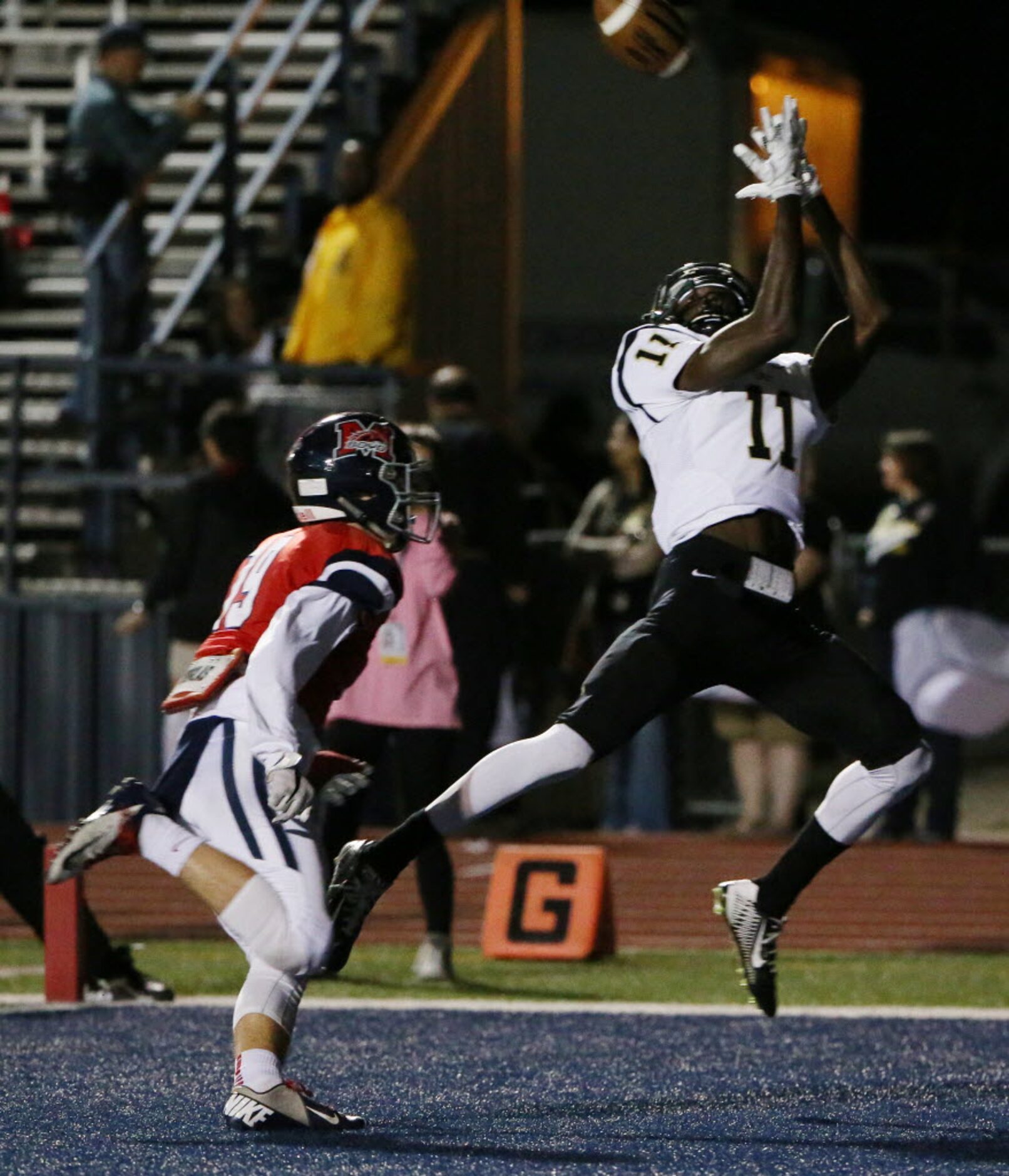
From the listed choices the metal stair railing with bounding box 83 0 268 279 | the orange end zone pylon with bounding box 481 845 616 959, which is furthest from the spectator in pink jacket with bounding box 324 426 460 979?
the metal stair railing with bounding box 83 0 268 279

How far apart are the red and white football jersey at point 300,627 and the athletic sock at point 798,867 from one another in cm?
129

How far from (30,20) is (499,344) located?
14.5 ft

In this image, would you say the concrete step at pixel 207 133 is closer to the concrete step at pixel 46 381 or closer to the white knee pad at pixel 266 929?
the concrete step at pixel 46 381

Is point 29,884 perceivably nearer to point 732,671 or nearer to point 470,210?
point 732,671

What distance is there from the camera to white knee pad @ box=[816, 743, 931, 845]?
6.54m

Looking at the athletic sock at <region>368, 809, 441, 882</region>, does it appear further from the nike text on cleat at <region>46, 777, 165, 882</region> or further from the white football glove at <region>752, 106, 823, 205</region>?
the white football glove at <region>752, 106, 823, 205</region>

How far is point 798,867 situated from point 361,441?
160cm

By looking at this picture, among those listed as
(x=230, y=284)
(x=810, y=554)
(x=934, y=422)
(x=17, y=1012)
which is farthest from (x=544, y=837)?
(x=934, y=422)

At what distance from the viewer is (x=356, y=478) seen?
240 inches

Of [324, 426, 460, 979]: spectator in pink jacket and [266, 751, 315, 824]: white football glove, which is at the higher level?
[266, 751, 315, 824]: white football glove

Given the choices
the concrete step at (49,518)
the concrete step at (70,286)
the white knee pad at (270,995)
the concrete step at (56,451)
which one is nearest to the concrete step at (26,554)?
the concrete step at (49,518)

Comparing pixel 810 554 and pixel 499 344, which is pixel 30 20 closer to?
pixel 499 344

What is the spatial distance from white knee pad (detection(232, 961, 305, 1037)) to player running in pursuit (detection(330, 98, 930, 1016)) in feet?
1.45

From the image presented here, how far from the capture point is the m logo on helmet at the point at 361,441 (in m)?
6.12
